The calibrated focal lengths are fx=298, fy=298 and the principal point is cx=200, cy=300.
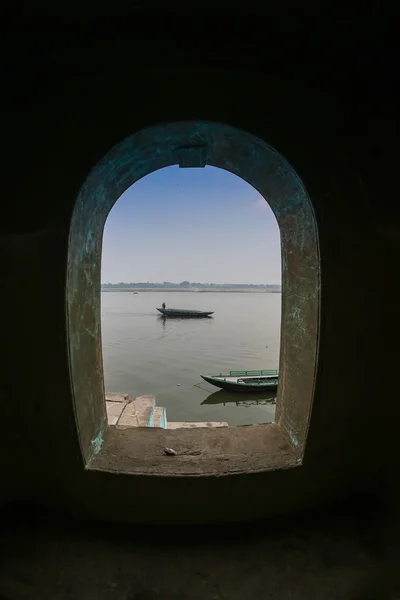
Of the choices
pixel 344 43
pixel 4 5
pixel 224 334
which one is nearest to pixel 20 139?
pixel 4 5

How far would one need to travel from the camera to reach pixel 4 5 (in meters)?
1.17

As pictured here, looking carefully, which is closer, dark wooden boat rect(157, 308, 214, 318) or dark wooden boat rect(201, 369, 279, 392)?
dark wooden boat rect(201, 369, 279, 392)

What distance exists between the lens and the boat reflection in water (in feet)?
39.8

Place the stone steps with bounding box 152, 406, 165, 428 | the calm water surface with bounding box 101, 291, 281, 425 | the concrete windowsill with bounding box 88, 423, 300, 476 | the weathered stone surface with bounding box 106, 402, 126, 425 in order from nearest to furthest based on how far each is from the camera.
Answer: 1. the concrete windowsill with bounding box 88, 423, 300, 476
2. the weathered stone surface with bounding box 106, 402, 126, 425
3. the stone steps with bounding box 152, 406, 165, 428
4. the calm water surface with bounding box 101, 291, 281, 425

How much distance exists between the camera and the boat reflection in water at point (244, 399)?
1213cm

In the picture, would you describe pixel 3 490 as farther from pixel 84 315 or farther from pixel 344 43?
pixel 344 43

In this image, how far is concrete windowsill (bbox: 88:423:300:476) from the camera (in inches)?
64.9

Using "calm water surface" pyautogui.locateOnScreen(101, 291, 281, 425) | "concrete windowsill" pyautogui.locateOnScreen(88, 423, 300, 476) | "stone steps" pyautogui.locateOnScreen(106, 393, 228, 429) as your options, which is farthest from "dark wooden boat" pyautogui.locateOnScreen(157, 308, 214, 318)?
"concrete windowsill" pyautogui.locateOnScreen(88, 423, 300, 476)

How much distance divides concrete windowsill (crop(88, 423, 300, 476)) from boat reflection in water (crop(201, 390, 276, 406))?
10.7m

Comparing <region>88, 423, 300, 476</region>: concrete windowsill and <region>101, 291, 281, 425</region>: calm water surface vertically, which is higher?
<region>88, 423, 300, 476</region>: concrete windowsill

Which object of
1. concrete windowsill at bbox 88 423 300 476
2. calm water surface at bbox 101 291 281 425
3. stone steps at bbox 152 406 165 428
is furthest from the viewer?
calm water surface at bbox 101 291 281 425

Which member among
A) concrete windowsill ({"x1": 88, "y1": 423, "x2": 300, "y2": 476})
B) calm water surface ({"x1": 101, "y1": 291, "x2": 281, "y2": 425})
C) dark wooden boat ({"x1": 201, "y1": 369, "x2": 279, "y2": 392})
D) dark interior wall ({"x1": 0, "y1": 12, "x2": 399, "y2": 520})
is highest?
dark interior wall ({"x1": 0, "y1": 12, "x2": 399, "y2": 520})

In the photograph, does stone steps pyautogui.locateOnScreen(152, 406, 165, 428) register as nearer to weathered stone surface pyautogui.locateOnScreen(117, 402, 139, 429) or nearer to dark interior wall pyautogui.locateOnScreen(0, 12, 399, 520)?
weathered stone surface pyautogui.locateOnScreen(117, 402, 139, 429)

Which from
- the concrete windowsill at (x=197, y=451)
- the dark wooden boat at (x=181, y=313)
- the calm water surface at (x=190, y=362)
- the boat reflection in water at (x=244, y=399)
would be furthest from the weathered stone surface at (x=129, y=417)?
the dark wooden boat at (x=181, y=313)
